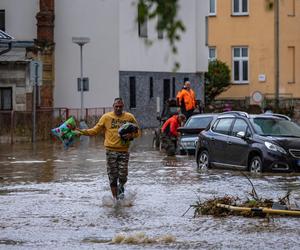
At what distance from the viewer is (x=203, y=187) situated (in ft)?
66.9

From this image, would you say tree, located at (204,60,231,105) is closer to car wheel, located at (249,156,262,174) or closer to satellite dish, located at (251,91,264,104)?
satellite dish, located at (251,91,264,104)

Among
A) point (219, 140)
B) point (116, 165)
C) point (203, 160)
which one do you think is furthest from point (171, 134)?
point (116, 165)

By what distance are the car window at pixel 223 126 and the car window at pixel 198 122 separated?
603 cm

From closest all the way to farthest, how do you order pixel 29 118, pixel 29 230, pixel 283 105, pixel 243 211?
pixel 29 230 < pixel 243 211 < pixel 29 118 < pixel 283 105

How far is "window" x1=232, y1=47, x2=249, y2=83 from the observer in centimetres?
6059

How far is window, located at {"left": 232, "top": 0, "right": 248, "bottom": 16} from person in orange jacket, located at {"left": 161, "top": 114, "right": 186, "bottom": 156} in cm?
2876

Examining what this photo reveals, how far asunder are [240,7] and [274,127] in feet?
120

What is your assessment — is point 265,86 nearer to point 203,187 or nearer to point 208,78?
point 208,78

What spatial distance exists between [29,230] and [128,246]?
2.16 metres

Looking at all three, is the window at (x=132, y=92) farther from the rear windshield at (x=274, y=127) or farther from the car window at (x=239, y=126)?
the rear windshield at (x=274, y=127)

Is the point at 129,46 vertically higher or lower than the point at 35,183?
higher

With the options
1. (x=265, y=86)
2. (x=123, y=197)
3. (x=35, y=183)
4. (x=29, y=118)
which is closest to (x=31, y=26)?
(x=29, y=118)

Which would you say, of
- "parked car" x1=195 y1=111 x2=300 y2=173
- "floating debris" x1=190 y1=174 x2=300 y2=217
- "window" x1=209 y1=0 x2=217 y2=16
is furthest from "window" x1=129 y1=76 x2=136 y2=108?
A: "floating debris" x1=190 y1=174 x2=300 y2=217

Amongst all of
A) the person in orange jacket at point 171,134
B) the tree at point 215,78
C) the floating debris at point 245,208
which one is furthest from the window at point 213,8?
the floating debris at point 245,208
